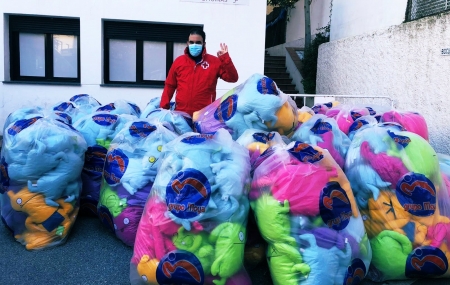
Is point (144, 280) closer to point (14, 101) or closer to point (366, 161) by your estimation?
point (366, 161)

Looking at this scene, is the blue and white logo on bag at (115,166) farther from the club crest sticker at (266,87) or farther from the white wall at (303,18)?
the white wall at (303,18)

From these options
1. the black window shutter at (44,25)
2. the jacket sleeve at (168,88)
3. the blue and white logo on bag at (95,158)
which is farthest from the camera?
the black window shutter at (44,25)

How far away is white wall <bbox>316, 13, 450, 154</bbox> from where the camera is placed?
544 cm

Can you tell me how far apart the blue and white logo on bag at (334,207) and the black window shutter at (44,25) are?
700 centimetres

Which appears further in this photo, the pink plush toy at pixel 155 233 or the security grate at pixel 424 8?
the security grate at pixel 424 8

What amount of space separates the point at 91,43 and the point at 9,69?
1744 millimetres

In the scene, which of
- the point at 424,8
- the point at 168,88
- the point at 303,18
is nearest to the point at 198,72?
the point at 168,88

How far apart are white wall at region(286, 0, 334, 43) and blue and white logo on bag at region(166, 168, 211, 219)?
9.36m

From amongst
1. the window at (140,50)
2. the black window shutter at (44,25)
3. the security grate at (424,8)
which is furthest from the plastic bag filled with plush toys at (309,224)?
the black window shutter at (44,25)

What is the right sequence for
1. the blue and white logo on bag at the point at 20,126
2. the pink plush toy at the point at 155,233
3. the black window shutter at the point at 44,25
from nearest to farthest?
the pink plush toy at the point at 155,233
the blue and white logo on bag at the point at 20,126
the black window shutter at the point at 44,25

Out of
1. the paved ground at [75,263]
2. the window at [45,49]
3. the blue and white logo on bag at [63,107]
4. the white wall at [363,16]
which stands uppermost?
the white wall at [363,16]

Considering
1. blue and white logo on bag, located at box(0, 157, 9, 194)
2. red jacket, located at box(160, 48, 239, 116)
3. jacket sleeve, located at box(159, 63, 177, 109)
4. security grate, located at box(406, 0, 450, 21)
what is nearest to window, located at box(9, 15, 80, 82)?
jacket sleeve, located at box(159, 63, 177, 109)

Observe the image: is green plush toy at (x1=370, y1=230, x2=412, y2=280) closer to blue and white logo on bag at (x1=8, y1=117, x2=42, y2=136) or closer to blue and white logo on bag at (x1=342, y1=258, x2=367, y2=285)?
blue and white logo on bag at (x1=342, y1=258, x2=367, y2=285)

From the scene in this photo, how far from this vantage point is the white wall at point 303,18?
1108 centimetres
